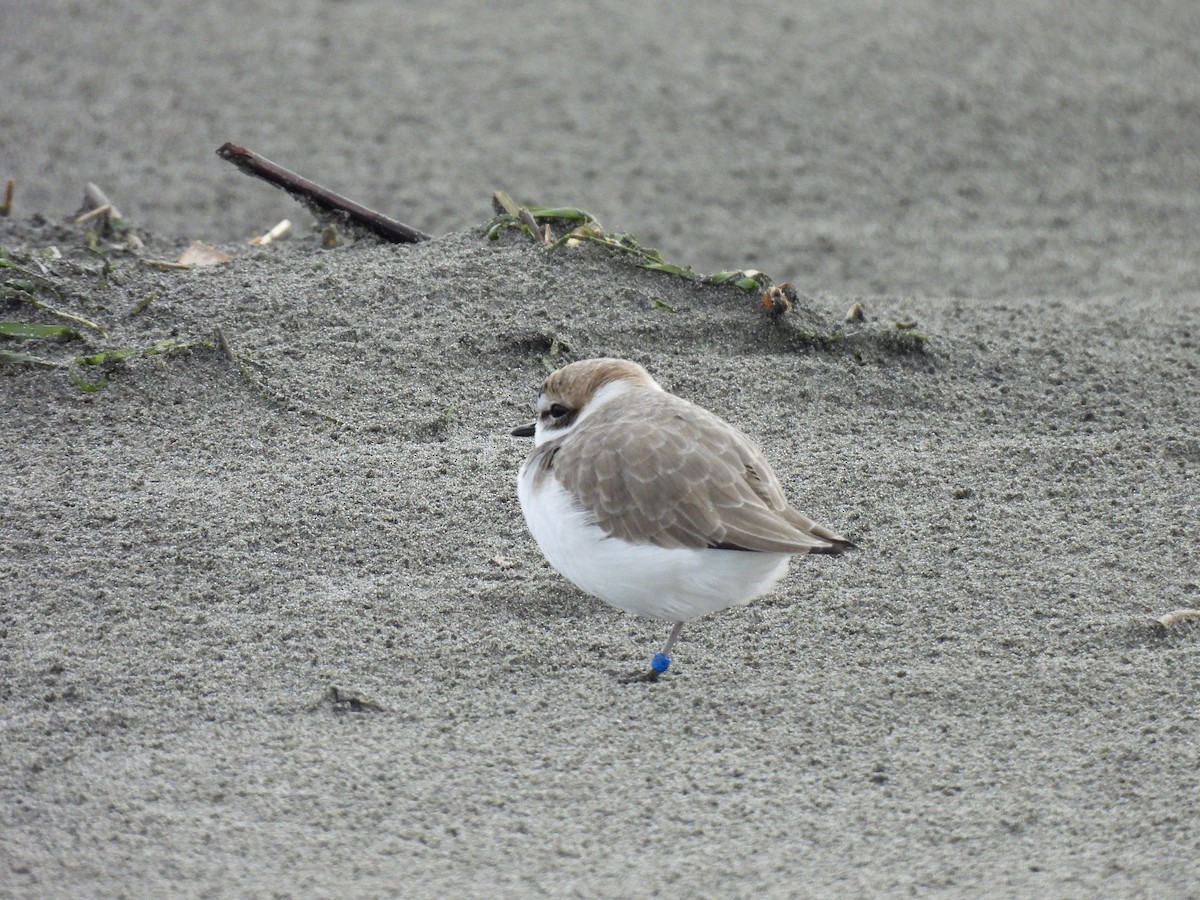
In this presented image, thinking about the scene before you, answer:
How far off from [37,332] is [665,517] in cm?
260

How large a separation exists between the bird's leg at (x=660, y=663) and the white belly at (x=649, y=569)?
0.22 ft

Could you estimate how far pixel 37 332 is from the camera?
15.8 feet

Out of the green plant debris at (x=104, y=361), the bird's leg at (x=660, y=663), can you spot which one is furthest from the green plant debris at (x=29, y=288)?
the bird's leg at (x=660, y=663)

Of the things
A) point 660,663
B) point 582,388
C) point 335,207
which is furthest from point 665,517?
point 335,207

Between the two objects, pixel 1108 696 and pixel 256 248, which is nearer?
pixel 1108 696

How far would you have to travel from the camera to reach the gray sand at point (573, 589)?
3074 mm

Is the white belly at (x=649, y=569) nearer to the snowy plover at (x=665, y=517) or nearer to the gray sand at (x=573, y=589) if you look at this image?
the snowy plover at (x=665, y=517)

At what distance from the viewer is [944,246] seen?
7750 millimetres

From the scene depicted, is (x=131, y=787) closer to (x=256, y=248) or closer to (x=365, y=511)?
(x=365, y=511)

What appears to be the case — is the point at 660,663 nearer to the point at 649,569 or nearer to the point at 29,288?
the point at 649,569

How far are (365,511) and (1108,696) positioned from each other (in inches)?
90.3

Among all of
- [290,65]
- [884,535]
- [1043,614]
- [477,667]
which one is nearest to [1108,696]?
[1043,614]

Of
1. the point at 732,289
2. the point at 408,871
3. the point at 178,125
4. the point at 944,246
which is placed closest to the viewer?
the point at 408,871

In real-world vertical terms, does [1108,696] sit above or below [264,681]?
above
